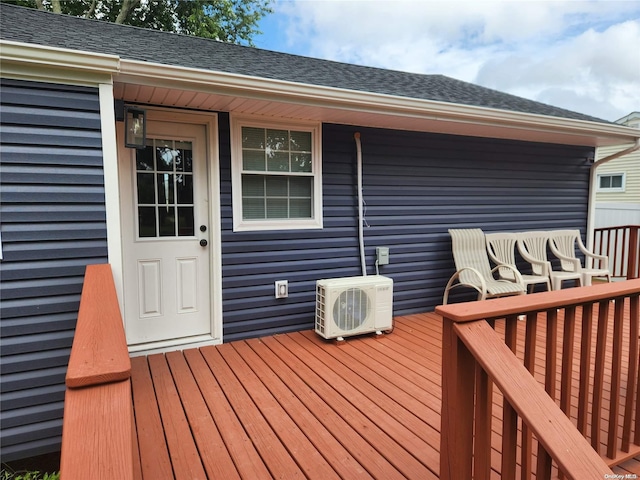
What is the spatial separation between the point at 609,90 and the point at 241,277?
3611 centimetres

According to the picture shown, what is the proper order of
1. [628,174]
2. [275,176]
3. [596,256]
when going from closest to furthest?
1. [275,176]
2. [596,256]
3. [628,174]

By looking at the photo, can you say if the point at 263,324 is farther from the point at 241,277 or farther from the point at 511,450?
Result: the point at 511,450

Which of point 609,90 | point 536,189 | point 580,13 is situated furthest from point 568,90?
point 536,189

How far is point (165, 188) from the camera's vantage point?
3.36m

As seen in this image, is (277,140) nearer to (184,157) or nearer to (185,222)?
(184,157)

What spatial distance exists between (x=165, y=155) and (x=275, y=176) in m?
1.01

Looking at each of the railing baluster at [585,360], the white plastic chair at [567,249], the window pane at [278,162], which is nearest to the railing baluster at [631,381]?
the railing baluster at [585,360]

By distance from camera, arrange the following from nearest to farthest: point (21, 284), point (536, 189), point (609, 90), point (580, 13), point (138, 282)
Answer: point (21, 284) < point (138, 282) < point (536, 189) < point (580, 13) < point (609, 90)

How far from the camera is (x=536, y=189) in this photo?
17.3ft

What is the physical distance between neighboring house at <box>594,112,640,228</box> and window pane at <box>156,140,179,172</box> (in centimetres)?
994

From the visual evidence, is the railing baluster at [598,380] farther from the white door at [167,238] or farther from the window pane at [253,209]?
the white door at [167,238]

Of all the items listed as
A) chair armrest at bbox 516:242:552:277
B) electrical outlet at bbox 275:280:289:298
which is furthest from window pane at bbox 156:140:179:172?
chair armrest at bbox 516:242:552:277

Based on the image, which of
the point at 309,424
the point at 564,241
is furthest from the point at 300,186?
the point at 564,241

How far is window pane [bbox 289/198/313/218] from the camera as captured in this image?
3.89 m
